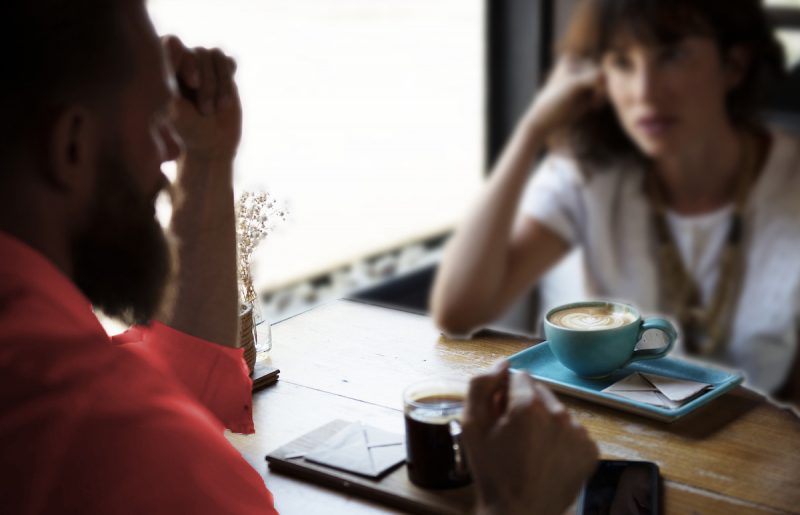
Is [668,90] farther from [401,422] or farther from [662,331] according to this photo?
[401,422]

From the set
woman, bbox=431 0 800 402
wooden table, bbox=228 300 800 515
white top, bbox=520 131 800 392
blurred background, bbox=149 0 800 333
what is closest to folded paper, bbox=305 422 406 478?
wooden table, bbox=228 300 800 515

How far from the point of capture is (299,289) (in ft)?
7.53

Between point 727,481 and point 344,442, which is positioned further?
point 344,442

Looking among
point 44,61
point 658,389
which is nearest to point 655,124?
point 658,389

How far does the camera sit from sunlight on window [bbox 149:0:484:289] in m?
2.06

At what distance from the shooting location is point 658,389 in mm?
1132

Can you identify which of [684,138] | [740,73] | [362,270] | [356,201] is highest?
[740,73]

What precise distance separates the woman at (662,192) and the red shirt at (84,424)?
1114 millimetres

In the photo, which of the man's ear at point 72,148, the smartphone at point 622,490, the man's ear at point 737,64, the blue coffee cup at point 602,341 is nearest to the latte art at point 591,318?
the blue coffee cup at point 602,341

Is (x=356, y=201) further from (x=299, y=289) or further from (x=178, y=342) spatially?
(x=178, y=342)

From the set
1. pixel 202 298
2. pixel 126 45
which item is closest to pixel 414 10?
pixel 202 298

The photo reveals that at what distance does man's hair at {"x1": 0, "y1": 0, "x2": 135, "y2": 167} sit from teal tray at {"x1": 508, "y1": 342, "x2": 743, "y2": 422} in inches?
27.3

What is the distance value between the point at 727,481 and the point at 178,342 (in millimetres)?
664

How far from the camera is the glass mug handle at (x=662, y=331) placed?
1157 mm
